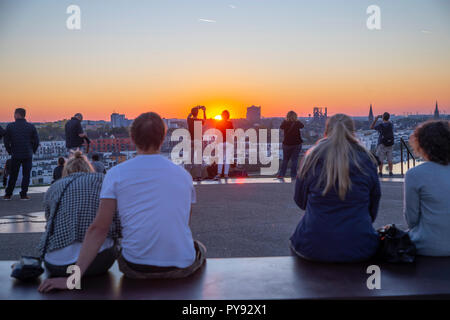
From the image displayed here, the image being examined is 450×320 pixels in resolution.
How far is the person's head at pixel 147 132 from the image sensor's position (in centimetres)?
278

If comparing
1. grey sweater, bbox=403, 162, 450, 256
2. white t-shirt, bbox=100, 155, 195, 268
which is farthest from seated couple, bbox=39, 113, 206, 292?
grey sweater, bbox=403, 162, 450, 256

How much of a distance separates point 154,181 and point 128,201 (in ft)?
0.68

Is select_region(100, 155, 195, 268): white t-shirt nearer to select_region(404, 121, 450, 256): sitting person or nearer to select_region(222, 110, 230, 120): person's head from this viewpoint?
select_region(404, 121, 450, 256): sitting person

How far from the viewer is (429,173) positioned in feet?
10.5

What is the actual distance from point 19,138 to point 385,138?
10.4m

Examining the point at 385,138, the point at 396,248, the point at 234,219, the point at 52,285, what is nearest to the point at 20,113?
the point at 234,219

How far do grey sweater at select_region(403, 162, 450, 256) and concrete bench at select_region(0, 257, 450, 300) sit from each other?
0.13m

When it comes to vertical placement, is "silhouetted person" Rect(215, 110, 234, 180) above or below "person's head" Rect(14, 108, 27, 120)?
below

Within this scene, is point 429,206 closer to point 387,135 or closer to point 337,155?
point 337,155

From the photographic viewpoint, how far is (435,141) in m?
3.24

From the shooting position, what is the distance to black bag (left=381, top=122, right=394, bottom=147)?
524 inches

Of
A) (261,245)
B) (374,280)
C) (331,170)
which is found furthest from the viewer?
(261,245)
